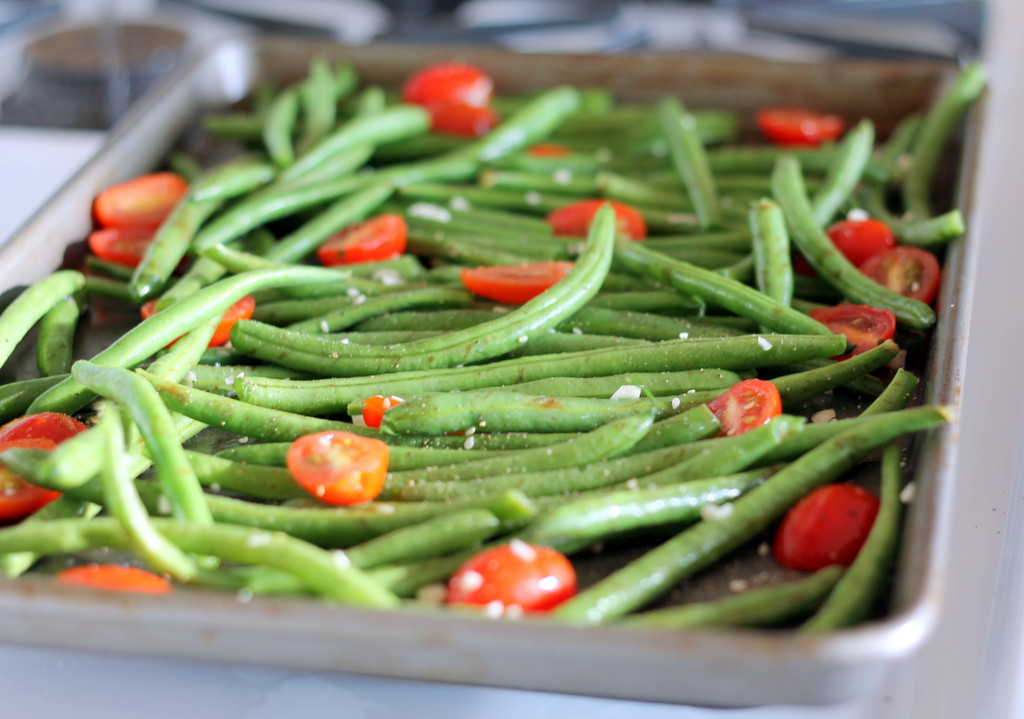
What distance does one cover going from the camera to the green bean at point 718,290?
97.2 inches

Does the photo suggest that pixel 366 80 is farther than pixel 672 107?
Yes

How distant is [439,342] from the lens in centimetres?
241

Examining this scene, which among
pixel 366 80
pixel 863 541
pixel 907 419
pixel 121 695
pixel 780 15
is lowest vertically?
pixel 121 695

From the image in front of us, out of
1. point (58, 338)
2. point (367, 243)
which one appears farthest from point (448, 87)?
point (58, 338)

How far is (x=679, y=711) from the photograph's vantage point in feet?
5.97

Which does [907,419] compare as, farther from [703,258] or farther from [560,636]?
[703,258]

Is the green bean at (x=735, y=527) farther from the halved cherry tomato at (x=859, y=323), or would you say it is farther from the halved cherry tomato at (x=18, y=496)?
the halved cherry tomato at (x=18, y=496)

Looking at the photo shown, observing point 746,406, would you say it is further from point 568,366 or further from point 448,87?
point 448,87

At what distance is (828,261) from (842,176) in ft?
1.88

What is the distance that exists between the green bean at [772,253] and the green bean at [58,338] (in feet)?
6.11

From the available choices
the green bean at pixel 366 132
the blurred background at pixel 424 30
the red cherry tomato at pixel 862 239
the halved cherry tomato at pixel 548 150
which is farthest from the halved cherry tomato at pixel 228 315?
the blurred background at pixel 424 30

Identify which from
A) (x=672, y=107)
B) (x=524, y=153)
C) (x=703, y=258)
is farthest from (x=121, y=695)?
(x=672, y=107)

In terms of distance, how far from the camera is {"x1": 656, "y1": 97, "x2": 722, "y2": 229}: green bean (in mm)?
3164

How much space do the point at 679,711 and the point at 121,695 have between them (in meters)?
1.05
